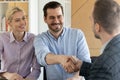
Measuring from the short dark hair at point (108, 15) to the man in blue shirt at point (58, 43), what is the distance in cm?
85

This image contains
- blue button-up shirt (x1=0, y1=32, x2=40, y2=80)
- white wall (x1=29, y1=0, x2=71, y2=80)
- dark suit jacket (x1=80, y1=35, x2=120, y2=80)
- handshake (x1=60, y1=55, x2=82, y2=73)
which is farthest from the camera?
white wall (x1=29, y1=0, x2=71, y2=80)

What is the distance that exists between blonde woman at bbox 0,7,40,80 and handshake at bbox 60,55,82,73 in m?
0.51

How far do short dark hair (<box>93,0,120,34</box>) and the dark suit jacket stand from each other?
75 millimetres

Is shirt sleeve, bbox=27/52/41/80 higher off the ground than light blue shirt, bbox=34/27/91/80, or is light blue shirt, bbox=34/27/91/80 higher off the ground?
light blue shirt, bbox=34/27/91/80

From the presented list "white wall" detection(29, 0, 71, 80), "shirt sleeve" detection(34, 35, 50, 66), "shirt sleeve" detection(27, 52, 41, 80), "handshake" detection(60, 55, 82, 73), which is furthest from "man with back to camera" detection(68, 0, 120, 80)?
"white wall" detection(29, 0, 71, 80)

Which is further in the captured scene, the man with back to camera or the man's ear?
A: the man's ear

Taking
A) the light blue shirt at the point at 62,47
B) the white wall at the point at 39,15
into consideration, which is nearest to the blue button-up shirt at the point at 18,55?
the light blue shirt at the point at 62,47

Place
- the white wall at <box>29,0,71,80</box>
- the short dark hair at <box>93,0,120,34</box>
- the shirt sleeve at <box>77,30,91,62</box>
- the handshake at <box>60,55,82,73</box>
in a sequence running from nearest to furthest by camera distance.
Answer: the short dark hair at <box>93,0,120,34</box> → the handshake at <box>60,55,82,73</box> → the shirt sleeve at <box>77,30,91,62</box> → the white wall at <box>29,0,71,80</box>

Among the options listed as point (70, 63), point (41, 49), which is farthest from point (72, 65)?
point (41, 49)

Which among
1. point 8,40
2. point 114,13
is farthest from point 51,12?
point 114,13

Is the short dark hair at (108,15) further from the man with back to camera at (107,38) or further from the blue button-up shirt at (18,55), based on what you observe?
the blue button-up shirt at (18,55)

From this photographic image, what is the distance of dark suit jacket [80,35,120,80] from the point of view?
4.58 ft

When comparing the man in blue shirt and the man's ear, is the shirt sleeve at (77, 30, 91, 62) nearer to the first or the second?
the man in blue shirt

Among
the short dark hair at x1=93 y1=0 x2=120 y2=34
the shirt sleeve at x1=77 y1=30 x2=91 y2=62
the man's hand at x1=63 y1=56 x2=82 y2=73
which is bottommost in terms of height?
the man's hand at x1=63 y1=56 x2=82 y2=73
